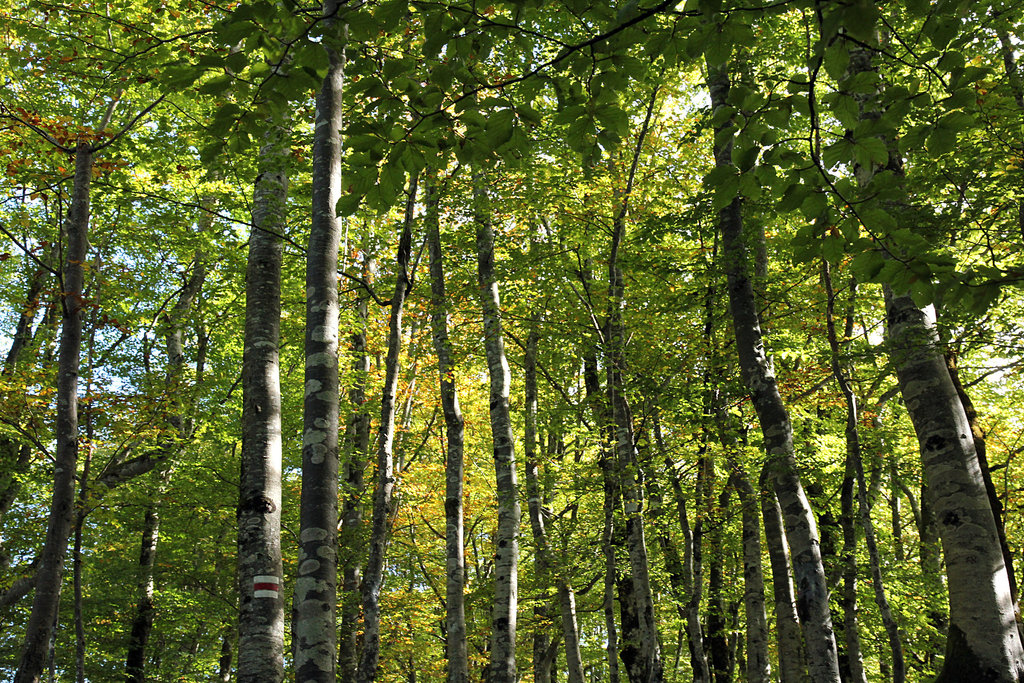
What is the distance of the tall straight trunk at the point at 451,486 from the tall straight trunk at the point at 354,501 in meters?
2.68

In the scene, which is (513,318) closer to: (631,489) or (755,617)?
(631,489)

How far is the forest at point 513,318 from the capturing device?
2.58 metres

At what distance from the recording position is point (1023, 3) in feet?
18.1

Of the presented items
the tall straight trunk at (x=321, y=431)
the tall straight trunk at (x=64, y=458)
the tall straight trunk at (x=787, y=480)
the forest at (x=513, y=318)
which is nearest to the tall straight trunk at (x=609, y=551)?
the forest at (x=513, y=318)

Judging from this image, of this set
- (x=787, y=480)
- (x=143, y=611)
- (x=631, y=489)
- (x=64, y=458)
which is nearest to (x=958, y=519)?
(x=787, y=480)

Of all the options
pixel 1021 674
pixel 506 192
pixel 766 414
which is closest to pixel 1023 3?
pixel 766 414

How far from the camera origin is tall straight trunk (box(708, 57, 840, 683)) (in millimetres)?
6117

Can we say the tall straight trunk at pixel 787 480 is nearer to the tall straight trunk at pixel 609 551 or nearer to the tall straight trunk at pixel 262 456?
the tall straight trunk at pixel 609 551

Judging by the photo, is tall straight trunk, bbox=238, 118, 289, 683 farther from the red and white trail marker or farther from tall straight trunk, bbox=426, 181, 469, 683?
tall straight trunk, bbox=426, 181, 469, 683

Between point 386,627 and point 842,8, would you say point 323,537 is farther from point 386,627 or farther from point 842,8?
point 386,627

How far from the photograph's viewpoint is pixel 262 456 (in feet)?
17.8

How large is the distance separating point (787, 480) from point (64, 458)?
7.29 meters

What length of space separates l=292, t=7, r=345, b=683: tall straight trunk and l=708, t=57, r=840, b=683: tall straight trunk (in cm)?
351

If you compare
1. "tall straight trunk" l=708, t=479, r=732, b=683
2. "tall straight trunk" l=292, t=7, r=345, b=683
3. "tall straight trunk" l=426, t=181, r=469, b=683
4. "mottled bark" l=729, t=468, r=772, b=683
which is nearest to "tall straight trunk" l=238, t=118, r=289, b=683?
"tall straight trunk" l=292, t=7, r=345, b=683
